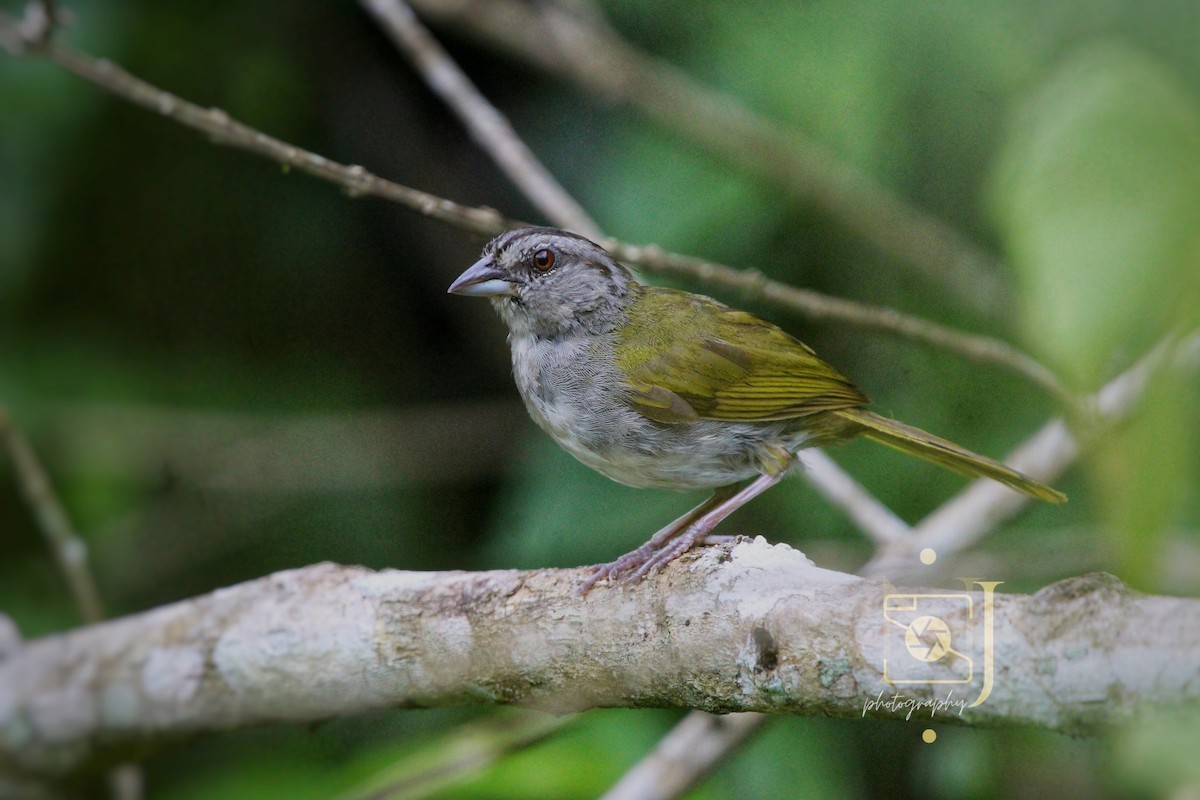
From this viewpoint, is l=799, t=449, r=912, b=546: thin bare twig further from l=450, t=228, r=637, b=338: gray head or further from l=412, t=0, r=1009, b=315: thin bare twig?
l=412, t=0, r=1009, b=315: thin bare twig

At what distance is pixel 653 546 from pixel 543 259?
0.68m

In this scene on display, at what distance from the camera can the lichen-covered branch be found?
1.21m

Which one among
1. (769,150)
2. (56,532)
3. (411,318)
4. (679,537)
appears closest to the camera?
(679,537)

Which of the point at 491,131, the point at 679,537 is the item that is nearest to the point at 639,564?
the point at 679,537

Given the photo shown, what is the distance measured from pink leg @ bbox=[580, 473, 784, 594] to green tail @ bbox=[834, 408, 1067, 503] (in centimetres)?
20

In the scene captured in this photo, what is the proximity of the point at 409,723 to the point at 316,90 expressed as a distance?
2.13m

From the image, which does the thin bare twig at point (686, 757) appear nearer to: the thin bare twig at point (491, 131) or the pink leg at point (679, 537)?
the pink leg at point (679, 537)

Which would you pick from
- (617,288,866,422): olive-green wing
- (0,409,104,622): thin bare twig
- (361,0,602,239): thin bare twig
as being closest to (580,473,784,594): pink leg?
(617,288,866,422): olive-green wing

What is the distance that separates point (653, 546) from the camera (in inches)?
77.3

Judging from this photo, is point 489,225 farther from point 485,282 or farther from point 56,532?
point 56,532

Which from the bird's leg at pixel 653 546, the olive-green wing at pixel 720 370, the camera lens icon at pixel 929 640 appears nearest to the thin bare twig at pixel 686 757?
the bird's leg at pixel 653 546

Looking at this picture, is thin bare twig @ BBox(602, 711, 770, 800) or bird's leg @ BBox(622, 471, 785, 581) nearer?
bird's leg @ BBox(622, 471, 785, 581)

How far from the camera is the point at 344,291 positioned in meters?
3.68

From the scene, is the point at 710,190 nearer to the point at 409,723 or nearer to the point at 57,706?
the point at 409,723
